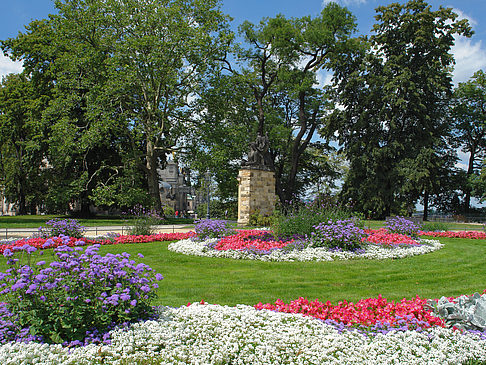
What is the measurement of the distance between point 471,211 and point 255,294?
37.4m

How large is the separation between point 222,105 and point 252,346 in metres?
26.5

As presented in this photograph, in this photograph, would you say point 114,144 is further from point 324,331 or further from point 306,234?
point 324,331

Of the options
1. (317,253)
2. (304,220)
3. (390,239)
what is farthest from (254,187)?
(317,253)

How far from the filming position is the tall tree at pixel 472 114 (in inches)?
1510

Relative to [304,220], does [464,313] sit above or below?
below

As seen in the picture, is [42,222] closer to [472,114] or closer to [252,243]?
[252,243]

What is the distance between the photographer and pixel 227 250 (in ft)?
37.1

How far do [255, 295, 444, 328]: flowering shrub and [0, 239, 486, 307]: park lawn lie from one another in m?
0.95

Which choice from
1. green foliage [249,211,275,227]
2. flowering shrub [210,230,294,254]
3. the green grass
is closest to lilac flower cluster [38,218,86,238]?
flowering shrub [210,230,294,254]

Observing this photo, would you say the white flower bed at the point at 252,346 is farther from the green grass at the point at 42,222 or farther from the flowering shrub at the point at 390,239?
the green grass at the point at 42,222

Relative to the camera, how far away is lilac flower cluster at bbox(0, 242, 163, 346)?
12.5ft

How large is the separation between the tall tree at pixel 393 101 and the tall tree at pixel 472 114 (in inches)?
223

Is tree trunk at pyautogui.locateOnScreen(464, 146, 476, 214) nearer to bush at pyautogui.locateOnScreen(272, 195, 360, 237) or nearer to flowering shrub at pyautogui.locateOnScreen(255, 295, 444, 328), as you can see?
bush at pyautogui.locateOnScreen(272, 195, 360, 237)

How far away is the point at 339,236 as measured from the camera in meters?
11.0
